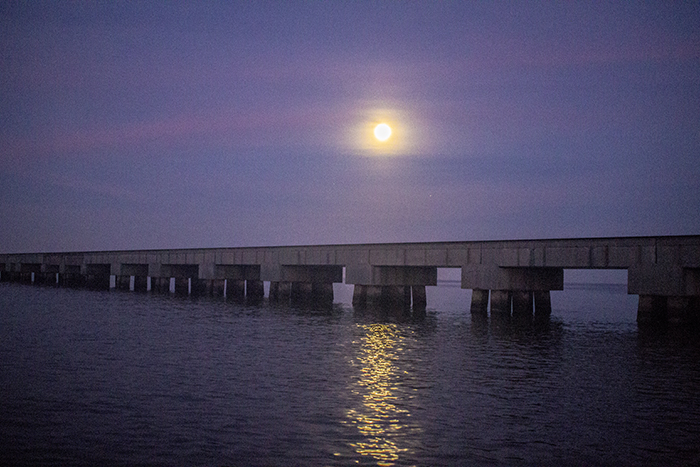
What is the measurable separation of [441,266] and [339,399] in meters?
39.4

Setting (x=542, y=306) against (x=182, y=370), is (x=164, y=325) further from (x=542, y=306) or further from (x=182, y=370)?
(x=542, y=306)

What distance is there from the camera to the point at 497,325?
4631 cm

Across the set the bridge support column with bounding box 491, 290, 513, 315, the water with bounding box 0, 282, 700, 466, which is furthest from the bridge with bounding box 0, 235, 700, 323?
the water with bounding box 0, 282, 700, 466

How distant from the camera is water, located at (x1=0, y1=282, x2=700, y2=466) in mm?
13984

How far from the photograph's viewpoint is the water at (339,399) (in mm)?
13984

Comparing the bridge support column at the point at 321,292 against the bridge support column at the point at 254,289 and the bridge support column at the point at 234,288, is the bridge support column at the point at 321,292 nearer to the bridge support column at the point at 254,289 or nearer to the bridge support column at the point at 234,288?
the bridge support column at the point at 254,289

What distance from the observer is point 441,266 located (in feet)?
190

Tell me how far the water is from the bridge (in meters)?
9.17

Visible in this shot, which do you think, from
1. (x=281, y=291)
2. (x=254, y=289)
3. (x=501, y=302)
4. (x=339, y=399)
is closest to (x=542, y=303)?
(x=501, y=302)

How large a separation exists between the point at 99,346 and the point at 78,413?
14.0 metres

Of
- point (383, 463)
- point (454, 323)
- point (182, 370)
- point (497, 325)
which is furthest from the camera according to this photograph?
point (454, 323)

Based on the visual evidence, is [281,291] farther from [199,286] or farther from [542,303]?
[542,303]

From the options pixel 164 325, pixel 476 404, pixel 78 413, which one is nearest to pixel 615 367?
pixel 476 404

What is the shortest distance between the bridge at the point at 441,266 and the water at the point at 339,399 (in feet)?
30.1
